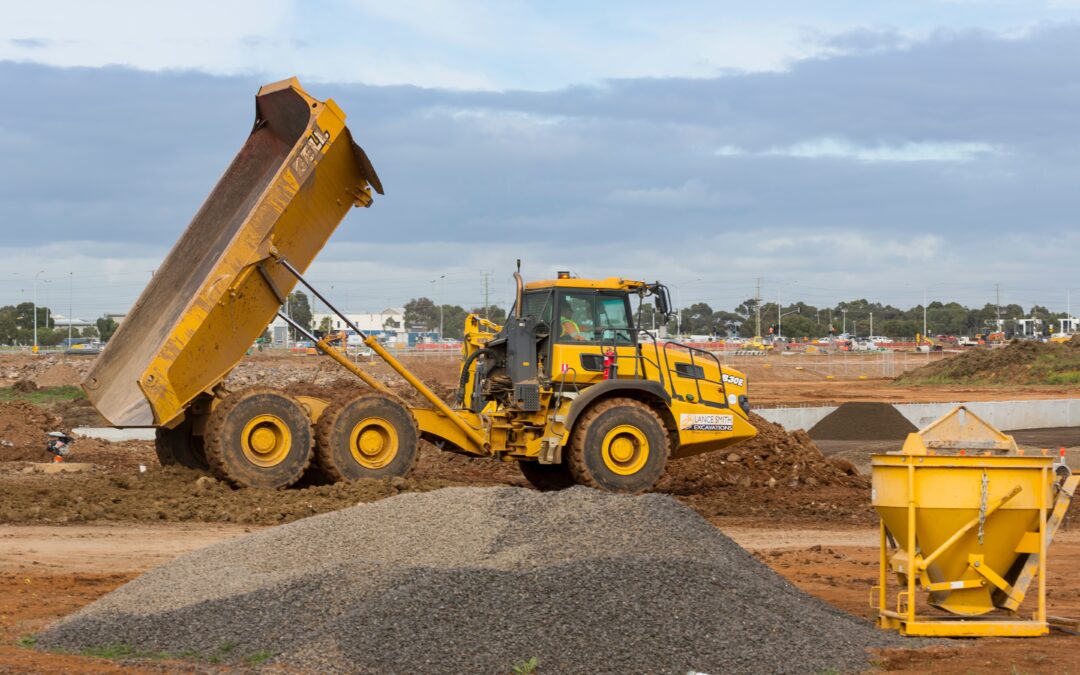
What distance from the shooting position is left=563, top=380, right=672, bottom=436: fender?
15341 mm

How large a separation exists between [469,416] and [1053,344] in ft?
147

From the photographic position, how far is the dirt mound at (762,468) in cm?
1805

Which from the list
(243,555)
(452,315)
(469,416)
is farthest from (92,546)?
(452,315)

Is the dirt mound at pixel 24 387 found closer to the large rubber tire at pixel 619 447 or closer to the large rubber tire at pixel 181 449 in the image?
the large rubber tire at pixel 181 449

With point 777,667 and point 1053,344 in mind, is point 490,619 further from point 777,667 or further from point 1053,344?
point 1053,344

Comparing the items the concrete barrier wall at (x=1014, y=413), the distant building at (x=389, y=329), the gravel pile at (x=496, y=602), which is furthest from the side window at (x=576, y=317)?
the distant building at (x=389, y=329)

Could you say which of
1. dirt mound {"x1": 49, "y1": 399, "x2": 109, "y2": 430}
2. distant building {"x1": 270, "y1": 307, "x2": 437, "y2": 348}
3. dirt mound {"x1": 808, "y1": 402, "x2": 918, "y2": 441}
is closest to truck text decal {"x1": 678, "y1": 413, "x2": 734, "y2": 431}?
dirt mound {"x1": 808, "y1": 402, "x2": 918, "y2": 441}

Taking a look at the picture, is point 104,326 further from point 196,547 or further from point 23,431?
point 196,547

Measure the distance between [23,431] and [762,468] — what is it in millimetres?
12608

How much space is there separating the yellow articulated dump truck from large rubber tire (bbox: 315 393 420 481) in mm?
Answer: 17

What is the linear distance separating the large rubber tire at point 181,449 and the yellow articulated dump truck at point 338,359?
0.06ft

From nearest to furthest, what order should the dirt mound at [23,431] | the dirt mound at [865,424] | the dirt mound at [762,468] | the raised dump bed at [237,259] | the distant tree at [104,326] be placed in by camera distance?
1. the raised dump bed at [237,259]
2. the dirt mound at [762,468]
3. the dirt mound at [23,431]
4. the dirt mound at [865,424]
5. the distant tree at [104,326]

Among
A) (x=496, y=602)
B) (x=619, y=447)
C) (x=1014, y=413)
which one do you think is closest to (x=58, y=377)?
(x=1014, y=413)

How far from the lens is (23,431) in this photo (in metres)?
22.1
